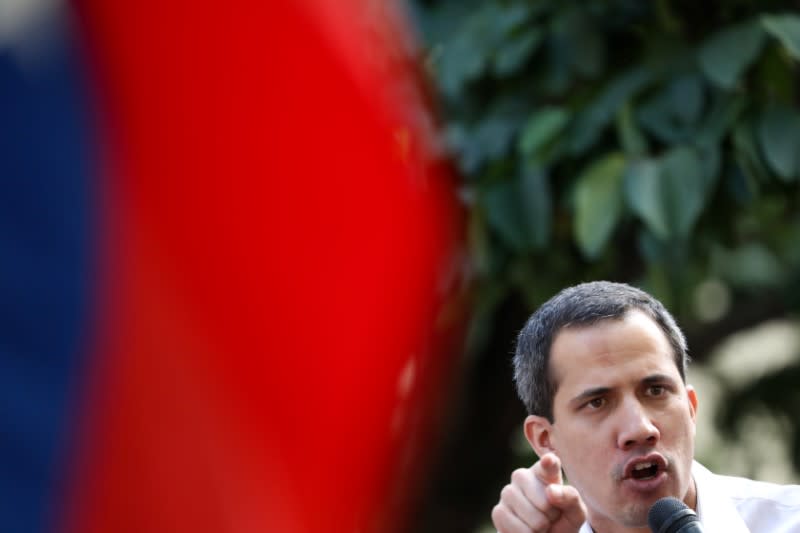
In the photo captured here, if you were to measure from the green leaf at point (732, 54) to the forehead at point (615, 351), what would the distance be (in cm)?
125

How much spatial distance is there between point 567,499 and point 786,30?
54.9 inches

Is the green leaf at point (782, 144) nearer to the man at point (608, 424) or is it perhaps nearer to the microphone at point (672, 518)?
the man at point (608, 424)

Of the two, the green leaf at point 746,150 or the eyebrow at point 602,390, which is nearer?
the eyebrow at point 602,390

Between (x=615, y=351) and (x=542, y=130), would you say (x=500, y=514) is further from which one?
(x=542, y=130)

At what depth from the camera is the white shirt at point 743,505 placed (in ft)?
5.21

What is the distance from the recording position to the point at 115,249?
2.94 feet

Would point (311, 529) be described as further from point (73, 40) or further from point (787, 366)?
point (787, 366)

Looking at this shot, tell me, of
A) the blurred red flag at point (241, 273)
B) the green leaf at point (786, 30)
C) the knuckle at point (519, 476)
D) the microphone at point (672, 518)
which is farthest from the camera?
the green leaf at point (786, 30)

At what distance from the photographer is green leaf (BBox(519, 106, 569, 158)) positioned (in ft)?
9.56

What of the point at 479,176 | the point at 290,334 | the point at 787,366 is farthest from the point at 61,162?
the point at 787,366

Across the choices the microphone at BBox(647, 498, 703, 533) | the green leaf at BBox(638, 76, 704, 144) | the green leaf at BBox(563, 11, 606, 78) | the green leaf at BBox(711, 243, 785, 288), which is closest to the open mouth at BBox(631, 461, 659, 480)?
the microphone at BBox(647, 498, 703, 533)

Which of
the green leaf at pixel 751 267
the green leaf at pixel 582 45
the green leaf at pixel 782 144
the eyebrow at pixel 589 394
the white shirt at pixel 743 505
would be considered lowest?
the green leaf at pixel 751 267

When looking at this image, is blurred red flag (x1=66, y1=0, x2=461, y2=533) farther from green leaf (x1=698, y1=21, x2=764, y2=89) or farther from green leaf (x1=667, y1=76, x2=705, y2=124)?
green leaf (x1=667, y1=76, x2=705, y2=124)

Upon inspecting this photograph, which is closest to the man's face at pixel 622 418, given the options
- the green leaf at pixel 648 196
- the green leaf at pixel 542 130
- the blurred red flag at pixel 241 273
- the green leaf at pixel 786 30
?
the blurred red flag at pixel 241 273
